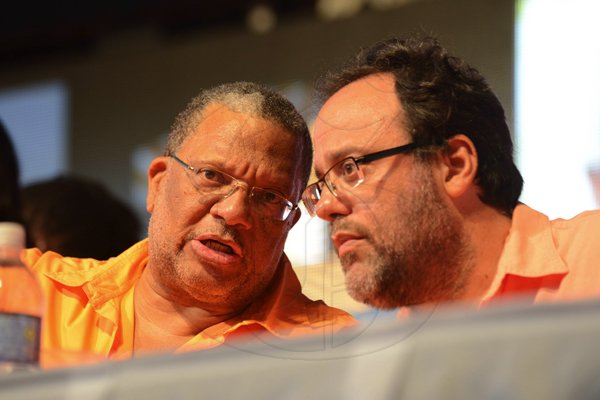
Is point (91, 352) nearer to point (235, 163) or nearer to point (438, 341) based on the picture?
point (235, 163)

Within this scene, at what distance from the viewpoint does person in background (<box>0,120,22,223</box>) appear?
1.77 metres

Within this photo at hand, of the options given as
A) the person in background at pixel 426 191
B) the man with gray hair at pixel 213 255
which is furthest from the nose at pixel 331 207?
the man with gray hair at pixel 213 255

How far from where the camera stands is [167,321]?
4.73 feet

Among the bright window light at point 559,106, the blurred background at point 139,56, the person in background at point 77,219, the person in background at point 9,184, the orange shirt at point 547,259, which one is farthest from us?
the blurred background at point 139,56

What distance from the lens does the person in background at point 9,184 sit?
1772 millimetres

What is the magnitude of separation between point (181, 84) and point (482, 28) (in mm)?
1459

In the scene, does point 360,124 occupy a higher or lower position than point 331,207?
higher

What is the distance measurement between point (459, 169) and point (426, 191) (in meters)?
0.05

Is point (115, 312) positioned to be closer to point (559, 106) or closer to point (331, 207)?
point (331, 207)

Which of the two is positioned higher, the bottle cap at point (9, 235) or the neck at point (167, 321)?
the bottle cap at point (9, 235)

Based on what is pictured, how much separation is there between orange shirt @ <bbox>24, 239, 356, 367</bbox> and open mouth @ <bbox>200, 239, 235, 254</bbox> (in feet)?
0.36

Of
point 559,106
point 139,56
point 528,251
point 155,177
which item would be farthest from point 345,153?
point 139,56

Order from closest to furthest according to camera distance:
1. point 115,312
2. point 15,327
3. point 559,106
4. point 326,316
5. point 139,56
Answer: point 15,327 < point 326,316 < point 115,312 < point 559,106 < point 139,56

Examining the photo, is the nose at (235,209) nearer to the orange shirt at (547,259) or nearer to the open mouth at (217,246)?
the open mouth at (217,246)
